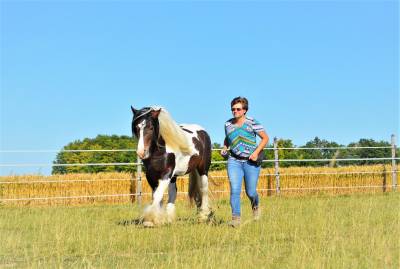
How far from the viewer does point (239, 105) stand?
795 centimetres

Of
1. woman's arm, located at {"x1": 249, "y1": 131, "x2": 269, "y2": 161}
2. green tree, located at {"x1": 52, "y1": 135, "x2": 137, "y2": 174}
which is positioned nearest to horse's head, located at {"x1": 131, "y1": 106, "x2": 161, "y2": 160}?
woman's arm, located at {"x1": 249, "y1": 131, "x2": 269, "y2": 161}

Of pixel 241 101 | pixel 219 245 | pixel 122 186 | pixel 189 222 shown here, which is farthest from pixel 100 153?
pixel 219 245

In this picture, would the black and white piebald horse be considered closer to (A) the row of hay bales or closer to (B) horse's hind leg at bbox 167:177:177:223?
(B) horse's hind leg at bbox 167:177:177:223

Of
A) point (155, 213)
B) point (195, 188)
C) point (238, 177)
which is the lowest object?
point (155, 213)

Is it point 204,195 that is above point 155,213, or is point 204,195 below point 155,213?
above

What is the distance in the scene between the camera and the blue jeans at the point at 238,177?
311 inches

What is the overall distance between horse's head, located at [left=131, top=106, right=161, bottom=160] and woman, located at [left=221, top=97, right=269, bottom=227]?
3.48ft

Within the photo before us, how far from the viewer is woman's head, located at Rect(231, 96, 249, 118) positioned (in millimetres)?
7953

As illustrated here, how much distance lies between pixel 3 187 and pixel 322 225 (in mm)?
10602

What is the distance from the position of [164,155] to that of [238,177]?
124 cm

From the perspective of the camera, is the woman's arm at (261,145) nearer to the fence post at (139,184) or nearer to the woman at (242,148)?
the woman at (242,148)

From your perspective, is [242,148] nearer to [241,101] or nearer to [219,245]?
[241,101]

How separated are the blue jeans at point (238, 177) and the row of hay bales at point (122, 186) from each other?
5887 mm

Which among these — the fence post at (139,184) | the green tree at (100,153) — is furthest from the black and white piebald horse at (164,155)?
the green tree at (100,153)
